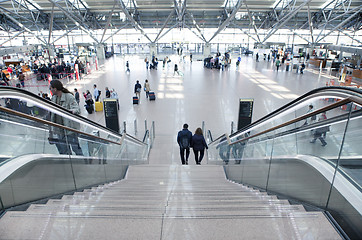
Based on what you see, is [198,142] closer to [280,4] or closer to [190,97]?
[190,97]

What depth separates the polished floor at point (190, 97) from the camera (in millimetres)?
11031

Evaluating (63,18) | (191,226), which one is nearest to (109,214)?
(191,226)

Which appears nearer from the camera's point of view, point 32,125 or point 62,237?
point 62,237

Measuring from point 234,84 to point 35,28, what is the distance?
30.6 metres

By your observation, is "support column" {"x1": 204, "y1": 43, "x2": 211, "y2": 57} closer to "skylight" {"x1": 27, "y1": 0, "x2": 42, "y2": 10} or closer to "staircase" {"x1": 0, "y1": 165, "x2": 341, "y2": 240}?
"skylight" {"x1": 27, "y1": 0, "x2": 42, "y2": 10}

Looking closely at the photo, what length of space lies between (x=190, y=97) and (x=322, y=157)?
13332 mm

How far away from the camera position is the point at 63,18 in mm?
34250

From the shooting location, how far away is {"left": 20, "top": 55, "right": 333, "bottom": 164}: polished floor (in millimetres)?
11031

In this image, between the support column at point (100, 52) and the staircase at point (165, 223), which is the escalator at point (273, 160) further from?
the support column at point (100, 52)

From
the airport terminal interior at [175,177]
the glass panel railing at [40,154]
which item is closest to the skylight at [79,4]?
the airport terminal interior at [175,177]

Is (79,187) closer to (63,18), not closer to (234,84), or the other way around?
(234,84)

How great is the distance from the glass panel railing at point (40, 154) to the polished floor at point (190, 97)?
4.68m

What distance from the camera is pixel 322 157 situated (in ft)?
8.43

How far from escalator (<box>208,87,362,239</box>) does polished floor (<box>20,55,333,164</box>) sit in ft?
17.1
